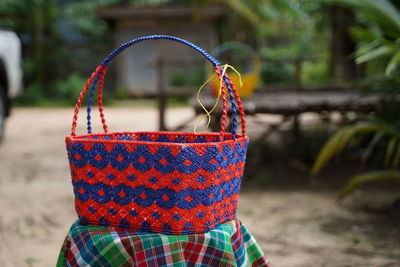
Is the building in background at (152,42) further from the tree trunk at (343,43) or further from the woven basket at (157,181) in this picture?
the woven basket at (157,181)

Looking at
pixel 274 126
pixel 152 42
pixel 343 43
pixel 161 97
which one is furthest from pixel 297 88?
pixel 152 42

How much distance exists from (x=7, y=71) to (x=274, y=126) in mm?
3285

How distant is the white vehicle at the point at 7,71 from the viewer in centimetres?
659

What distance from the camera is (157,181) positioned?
166 centimetres

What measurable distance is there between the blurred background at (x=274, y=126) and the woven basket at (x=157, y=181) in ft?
4.59

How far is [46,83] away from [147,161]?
1426 centimetres

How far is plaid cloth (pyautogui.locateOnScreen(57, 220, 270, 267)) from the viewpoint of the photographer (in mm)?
1669

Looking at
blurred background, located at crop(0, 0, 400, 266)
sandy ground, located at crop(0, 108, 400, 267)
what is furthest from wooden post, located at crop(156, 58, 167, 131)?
sandy ground, located at crop(0, 108, 400, 267)

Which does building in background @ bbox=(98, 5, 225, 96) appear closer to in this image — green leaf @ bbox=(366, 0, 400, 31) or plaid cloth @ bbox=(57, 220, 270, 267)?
green leaf @ bbox=(366, 0, 400, 31)

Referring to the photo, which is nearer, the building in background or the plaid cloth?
the plaid cloth

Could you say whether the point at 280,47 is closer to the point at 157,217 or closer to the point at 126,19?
the point at 126,19

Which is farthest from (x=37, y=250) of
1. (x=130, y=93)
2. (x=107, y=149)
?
(x=130, y=93)

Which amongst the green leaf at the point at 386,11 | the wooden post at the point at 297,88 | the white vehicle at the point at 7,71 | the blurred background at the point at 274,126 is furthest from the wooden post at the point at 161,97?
the green leaf at the point at 386,11

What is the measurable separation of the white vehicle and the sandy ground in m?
0.83
